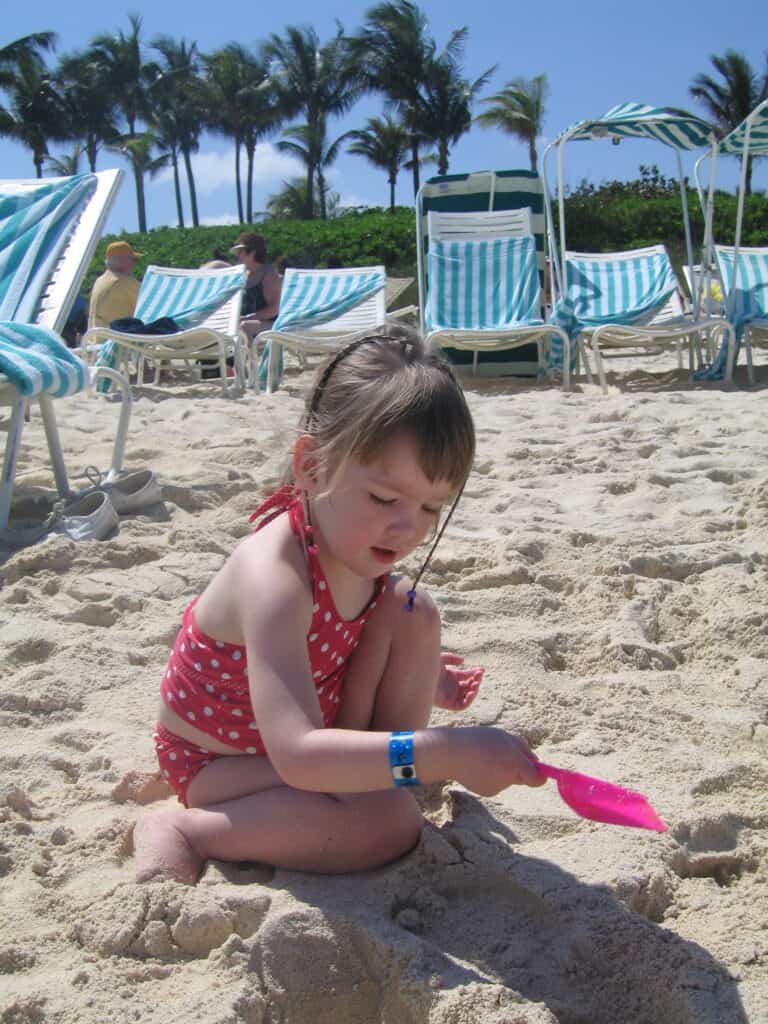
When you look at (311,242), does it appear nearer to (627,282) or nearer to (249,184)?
(627,282)

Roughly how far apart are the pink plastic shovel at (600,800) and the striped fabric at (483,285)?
5.93m

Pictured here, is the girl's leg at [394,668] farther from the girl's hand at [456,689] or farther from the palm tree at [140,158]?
the palm tree at [140,158]

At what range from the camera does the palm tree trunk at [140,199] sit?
4325cm

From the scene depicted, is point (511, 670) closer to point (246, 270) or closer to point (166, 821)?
point (166, 821)

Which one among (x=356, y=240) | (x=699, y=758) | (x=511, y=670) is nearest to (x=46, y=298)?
(x=511, y=670)

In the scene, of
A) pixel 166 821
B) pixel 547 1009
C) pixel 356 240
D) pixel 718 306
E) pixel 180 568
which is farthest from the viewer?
pixel 356 240

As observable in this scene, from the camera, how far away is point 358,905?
1.35m

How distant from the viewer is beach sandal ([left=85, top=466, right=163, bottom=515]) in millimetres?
3262

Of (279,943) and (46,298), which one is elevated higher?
(46,298)

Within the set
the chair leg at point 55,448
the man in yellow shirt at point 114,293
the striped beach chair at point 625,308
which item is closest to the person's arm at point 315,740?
the chair leg at point 55,448

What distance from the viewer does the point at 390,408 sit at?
1.38m

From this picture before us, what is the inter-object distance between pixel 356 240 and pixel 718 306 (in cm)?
1586

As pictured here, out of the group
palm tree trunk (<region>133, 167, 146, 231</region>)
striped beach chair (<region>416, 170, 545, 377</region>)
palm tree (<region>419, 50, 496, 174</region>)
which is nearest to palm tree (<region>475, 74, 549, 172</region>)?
palm tree (<region>419, 50, 496, 174</region>)

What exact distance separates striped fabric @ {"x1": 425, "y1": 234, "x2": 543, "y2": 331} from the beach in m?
3.94
